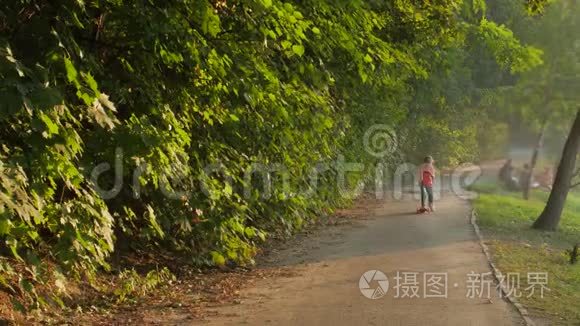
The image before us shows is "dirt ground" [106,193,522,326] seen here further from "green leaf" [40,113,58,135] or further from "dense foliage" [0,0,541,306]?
"green leaf" [40,113,58,135]

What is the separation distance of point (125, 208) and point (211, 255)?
1.89 meters

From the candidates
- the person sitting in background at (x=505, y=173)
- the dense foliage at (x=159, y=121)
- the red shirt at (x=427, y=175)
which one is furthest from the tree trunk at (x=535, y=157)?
the dense foliage at (x=159, y=121)

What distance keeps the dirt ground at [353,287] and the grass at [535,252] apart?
0.50 meters

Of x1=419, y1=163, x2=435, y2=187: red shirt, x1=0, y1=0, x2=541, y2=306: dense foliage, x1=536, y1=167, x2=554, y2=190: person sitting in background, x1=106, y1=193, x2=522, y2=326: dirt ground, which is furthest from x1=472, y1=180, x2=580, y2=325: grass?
x1=536, y1=167, x2=554, y2=190: person sitting in background

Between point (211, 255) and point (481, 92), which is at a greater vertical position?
point (481, 92)

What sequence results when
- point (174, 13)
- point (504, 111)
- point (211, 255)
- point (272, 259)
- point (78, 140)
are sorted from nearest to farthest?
point (78, 140), point (174, 13), point (211, 255), point (272, 259), point (504, 111)

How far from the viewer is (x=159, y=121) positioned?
8.40 m

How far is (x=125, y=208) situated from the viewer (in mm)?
8656

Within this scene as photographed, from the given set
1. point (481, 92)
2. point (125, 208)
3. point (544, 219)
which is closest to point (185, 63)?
point (125, 208)

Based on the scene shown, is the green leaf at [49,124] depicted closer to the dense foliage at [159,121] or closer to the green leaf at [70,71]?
the dense foliage at [159,121]

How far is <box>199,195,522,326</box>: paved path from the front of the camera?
8039 mm

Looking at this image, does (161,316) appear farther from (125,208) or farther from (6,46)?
(6,46)

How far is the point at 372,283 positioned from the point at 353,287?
0.39 meters

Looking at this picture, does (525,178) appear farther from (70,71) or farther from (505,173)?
(70,71)
